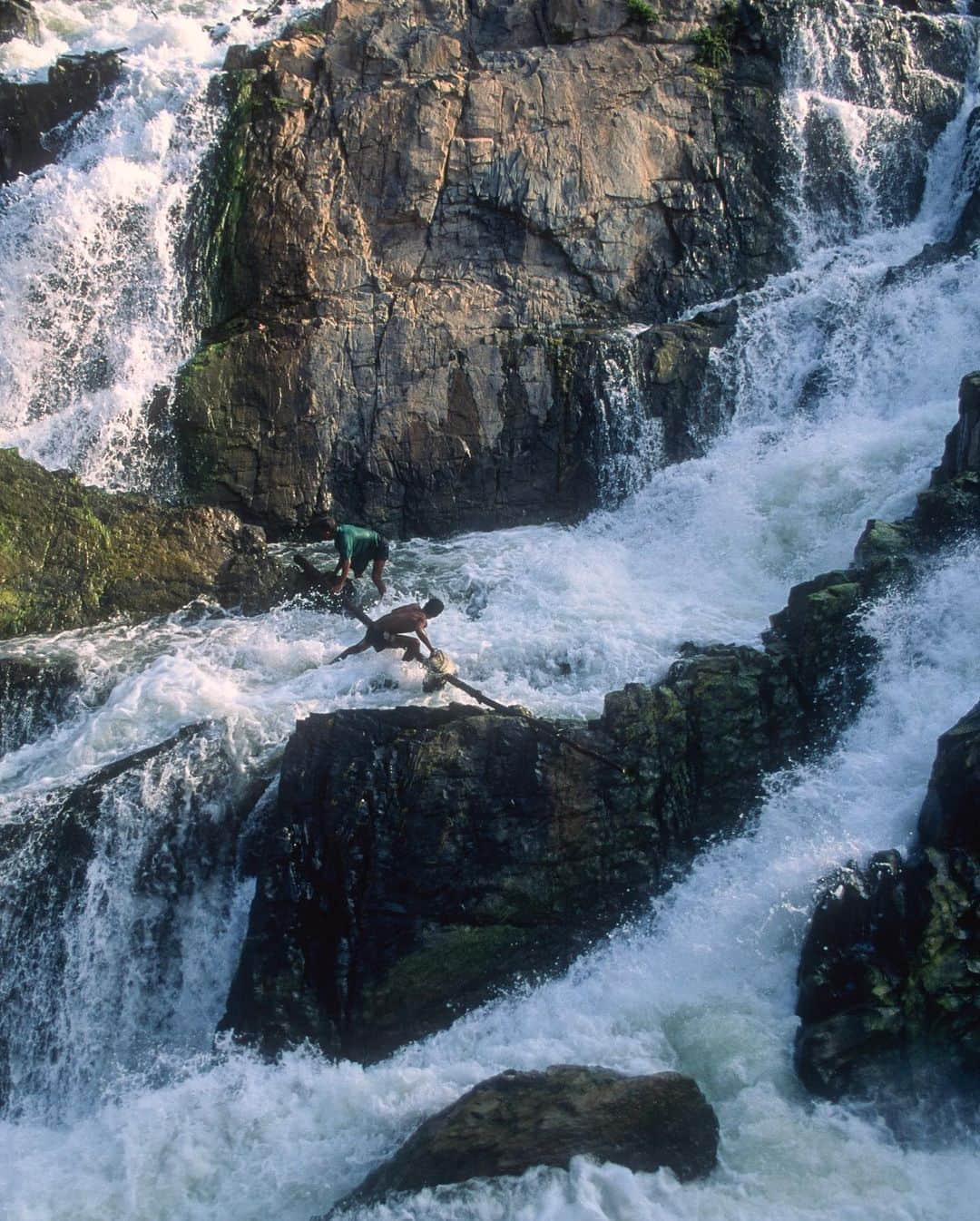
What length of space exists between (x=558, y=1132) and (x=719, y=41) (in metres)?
15.7

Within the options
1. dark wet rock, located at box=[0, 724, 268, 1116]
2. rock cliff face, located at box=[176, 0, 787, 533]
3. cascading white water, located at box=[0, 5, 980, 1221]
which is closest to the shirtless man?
cascading white water, located at box=[0, 5, 980, 1221]

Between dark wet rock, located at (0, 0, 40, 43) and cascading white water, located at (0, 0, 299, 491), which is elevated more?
dark wet rock, located at (0, 0, 40, 43)

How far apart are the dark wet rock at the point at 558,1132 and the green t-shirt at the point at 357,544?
18.8 ft

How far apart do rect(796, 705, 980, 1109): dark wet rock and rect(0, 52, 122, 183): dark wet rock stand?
1387 centimetres

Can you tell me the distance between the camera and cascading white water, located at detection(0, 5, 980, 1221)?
23.7 ft

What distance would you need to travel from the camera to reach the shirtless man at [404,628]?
10742mm

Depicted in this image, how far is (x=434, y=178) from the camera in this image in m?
16.1

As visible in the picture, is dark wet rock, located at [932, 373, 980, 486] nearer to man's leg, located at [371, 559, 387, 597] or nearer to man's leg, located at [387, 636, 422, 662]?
man's leg, located at [387, 636, 422, 662]

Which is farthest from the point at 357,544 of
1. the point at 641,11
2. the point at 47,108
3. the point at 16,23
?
the point at 16,23

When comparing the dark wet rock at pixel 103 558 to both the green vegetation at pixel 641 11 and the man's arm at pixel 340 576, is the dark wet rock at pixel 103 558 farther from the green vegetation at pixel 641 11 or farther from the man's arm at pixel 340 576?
the green vegetation at pixel 641 11

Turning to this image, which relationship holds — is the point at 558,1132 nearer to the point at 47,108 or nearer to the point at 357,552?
the point at 357,552

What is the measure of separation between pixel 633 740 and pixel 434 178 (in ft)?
31.6

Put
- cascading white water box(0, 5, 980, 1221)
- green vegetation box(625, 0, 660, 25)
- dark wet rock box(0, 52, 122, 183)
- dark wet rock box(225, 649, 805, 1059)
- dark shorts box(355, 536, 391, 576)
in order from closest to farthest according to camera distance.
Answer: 1. cascading white water box(0, 5, 980, 1221)
2. dark wet rock box(225, 649, 805, 1059)
3. dark shorts box(355, 536, 391, 576)
4. dark wet rock box(0, 52, 122, 183)
5. green vegetation box(625, 0, 660, 25)

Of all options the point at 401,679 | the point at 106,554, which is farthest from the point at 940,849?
the point at 106,554
